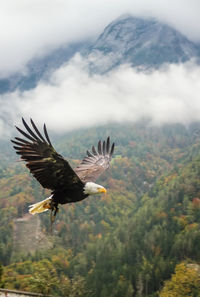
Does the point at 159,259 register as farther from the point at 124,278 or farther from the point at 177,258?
the point at 124,278

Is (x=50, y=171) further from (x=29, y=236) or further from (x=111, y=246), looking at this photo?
(x=29, y=236)

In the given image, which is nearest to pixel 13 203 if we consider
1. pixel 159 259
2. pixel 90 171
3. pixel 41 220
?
pixel 41 220

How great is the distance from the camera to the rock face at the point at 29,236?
7889 centimetres

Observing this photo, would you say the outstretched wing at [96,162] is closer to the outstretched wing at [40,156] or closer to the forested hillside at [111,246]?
the outstretched wing at [40,156]

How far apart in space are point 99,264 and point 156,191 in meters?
54.3

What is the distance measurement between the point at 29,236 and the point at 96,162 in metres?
82.8

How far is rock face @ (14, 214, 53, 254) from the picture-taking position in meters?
78.9

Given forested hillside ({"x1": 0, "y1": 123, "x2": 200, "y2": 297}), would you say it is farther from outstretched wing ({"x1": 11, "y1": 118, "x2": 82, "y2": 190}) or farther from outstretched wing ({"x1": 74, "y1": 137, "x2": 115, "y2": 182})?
outstretched wing ({"x1": 11, "y1": 118, "x2": 82, "y2": 190})

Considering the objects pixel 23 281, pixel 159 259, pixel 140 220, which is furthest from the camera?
pixel 140 220

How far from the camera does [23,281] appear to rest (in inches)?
1919

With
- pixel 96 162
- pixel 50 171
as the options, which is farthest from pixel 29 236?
pixel 50 171

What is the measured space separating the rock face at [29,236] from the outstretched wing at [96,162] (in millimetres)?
67283

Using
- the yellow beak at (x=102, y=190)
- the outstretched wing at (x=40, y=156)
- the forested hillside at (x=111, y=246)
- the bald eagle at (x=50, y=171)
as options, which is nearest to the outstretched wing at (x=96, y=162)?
the bald eagle at (x=50, y=171)

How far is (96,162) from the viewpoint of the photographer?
1012cm
